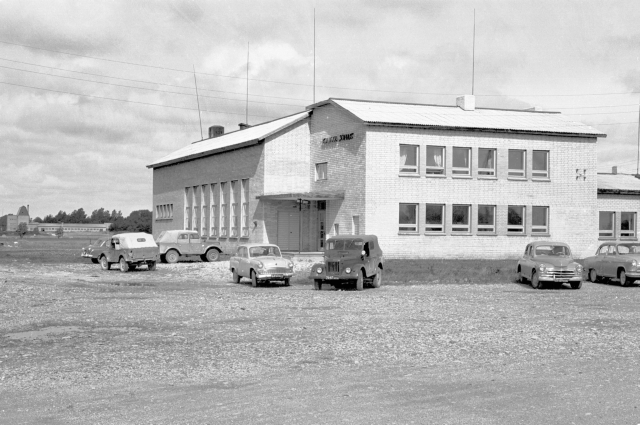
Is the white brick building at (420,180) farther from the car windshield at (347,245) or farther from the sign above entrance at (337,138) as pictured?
the car windshield at (347,245)

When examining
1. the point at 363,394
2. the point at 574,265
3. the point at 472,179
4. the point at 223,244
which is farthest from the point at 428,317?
the point at 223,244

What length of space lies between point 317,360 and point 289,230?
38122 mm

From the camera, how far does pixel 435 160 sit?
Answer: 148 feet

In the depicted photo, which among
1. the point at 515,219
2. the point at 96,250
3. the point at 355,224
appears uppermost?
the point at 515,219

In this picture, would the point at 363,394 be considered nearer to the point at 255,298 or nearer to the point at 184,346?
the point at 184,346

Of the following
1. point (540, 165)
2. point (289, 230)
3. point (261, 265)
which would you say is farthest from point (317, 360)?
point (289, 230)

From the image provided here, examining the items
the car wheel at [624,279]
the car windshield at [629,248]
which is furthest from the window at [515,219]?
the car wheel at [624,279]

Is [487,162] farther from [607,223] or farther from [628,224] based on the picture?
[628,224]

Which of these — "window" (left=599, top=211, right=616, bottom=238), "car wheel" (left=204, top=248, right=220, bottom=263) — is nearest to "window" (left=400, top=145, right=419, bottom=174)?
"car wheel" (left=204, top=248, right=220, bottom=263)

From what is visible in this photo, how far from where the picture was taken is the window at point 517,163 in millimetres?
46656

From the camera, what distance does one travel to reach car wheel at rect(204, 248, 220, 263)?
4478cm

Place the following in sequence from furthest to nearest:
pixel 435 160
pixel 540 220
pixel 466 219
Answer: pixel 540 220 < pixel 466 219 < pixel 435 160

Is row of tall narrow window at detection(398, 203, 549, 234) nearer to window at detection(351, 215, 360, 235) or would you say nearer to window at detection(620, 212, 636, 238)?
window at detection(351, 215, 360, 235)

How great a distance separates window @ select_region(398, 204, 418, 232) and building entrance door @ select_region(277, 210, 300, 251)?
8.23 m
